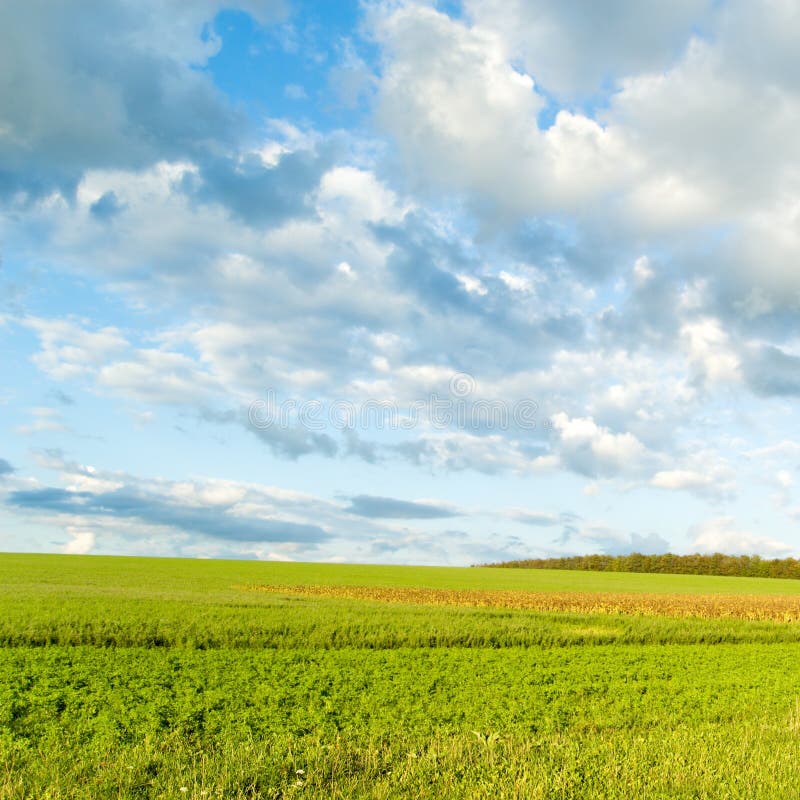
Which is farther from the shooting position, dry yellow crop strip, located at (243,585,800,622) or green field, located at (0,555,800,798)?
dry yellow crop strip, located at (243,585,800,622)

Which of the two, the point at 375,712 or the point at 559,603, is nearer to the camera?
the point at 375,712

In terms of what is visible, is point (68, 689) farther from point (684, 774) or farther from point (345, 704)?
point (684, 774)

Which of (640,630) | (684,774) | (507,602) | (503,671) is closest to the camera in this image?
(684,774)

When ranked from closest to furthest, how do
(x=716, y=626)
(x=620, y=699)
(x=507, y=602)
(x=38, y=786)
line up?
1. (x=38, y=786)
2. (x=620, y=699)
3. (x=716, y=626)
4. (x=507, y=602)

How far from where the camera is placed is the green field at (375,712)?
916 centimetres

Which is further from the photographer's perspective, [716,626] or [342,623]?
[716,626]

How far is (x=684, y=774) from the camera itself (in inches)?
373

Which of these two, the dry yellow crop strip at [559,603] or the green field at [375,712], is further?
the dry yellow crop strip at [559,603]

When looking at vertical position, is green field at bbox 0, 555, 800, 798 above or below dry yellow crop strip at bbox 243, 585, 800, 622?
above

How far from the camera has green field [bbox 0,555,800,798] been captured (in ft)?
30.0

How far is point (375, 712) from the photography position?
1298 cm

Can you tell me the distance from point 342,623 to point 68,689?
38.3ft

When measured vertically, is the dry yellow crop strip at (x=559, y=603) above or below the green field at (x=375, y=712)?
below

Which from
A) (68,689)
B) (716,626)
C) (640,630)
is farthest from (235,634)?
(716,626)
